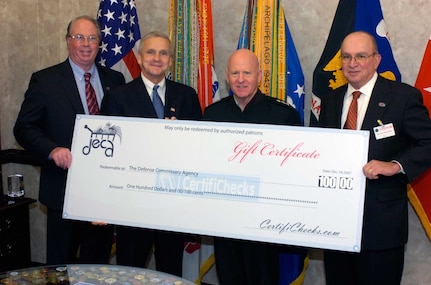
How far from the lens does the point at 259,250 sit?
290 centimetres

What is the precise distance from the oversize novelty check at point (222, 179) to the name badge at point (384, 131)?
5.2 inches

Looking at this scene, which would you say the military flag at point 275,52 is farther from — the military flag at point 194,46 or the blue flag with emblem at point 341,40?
the military flag at point 194,46

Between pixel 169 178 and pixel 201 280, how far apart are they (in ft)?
5.09

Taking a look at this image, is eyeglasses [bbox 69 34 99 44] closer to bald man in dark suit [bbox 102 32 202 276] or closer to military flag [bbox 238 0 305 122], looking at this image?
bald man in dark suit [bbox 102 32 202 276]

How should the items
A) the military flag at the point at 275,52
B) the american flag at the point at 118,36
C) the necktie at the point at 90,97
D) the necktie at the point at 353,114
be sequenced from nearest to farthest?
the necktie at the point at 353,114, the necktie at the point at 90,97, the military flag at the point at 275,52, the american flag at the point at 118,36

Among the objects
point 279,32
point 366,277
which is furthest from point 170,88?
point 366,277

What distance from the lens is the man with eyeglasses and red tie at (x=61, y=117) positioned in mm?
2971

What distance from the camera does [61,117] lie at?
3031 mm

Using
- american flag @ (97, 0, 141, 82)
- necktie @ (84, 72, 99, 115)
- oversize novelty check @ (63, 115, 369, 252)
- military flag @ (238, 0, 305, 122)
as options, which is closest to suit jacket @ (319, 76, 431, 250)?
oversize novelty check @ (63, 115, 369, 252)

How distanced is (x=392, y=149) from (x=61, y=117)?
1.85 metres

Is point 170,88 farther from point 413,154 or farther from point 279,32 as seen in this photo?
point 413,154

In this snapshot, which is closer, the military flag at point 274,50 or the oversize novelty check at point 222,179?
the oversize novelty check at point 222,179

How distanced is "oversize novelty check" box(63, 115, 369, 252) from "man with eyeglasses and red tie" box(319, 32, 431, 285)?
0.16 meters

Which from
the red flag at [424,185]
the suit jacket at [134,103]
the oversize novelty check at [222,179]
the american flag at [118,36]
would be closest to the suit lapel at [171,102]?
the suit jacket at [134,103]
